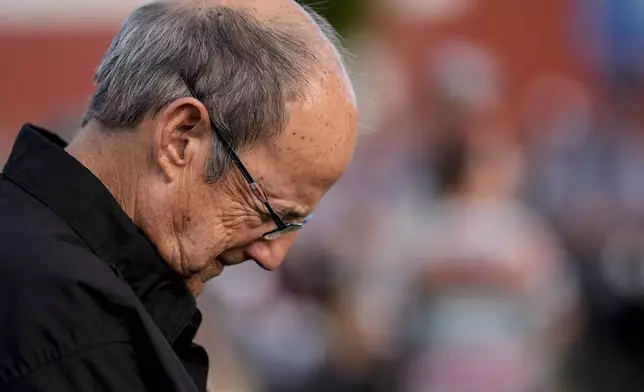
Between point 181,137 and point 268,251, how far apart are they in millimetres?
377

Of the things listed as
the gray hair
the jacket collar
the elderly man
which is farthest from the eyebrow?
the jacket collar

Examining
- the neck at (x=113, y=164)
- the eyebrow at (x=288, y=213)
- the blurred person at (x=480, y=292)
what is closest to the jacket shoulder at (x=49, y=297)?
the neck at (x=113, y=164)

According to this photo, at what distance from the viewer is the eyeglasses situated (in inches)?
81.2

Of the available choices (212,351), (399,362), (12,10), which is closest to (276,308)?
(399,362)

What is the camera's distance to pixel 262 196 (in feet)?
7.17

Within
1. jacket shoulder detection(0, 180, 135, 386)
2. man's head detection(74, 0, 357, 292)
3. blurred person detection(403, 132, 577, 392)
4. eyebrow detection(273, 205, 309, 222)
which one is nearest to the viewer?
jacket shoulder detection(0, 180, 135, 386)

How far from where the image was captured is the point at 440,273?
16.0 feet

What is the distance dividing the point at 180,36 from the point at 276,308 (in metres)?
3.94

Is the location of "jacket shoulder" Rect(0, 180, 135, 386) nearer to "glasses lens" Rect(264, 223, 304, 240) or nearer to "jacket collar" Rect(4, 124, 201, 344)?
"jacket collar" Rect(4, 124, 201, 344)

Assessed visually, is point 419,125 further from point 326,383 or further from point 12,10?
point 12,10

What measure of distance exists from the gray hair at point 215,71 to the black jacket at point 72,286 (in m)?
0.17

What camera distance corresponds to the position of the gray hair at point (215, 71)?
2.03m

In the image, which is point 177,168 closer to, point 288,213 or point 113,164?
point 113,164

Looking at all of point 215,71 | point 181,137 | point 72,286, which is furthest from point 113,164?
point 72,286
